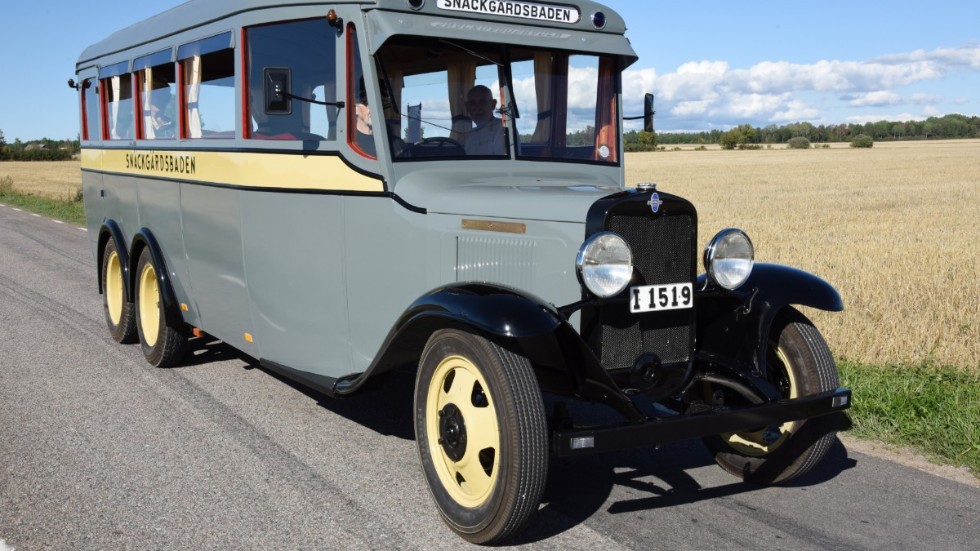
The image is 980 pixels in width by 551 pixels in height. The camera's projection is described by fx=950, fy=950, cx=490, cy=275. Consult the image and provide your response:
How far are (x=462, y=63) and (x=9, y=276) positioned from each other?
29.0ft

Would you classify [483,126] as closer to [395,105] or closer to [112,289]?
[395,105]

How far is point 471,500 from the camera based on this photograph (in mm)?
Answer: 3885

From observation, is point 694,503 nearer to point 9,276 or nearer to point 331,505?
point 331,505

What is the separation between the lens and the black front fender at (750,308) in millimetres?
4398

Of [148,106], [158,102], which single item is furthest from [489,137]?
[148,106]

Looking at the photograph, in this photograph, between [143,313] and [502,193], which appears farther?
[143,313]

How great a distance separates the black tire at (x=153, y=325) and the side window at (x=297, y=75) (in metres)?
2.07

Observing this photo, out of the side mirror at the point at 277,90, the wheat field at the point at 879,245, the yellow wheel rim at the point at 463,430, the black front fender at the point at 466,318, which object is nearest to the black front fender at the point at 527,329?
the black front fender at the point at 466,318

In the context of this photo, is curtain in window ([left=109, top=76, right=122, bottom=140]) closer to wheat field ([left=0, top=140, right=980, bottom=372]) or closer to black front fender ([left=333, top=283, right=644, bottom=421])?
black front fender ([left=333, top=283, right=644, bottom=421])

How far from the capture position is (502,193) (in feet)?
14.4

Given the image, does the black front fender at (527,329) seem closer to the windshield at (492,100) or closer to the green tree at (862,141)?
the windshield at (492,100)

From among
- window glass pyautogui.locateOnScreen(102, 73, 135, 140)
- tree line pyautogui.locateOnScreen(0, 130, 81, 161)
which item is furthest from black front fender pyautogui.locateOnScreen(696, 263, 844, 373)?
tree line pyautogui.locateOnScreen(0, 130, 81, 161)

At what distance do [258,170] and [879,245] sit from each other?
10.8 m

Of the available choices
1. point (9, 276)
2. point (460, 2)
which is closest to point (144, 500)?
point (460, 2)
